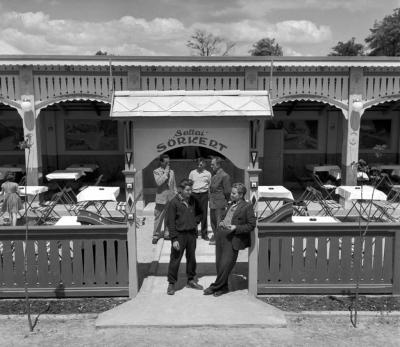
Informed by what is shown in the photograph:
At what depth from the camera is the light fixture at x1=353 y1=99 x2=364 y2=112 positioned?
11461mm

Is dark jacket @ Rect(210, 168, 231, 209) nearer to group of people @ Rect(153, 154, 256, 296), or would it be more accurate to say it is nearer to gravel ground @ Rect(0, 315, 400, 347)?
group of people @ Rect(153, 154, 256, 296)

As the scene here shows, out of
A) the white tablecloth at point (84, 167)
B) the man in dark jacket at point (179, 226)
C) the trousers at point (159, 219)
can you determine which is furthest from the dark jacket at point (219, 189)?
the white tablecloth at point (84, 167)

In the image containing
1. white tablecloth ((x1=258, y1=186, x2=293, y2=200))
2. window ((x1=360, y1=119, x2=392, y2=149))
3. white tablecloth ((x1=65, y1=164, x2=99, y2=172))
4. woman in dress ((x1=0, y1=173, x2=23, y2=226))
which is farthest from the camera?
window ((x1=360, y1=119, x2=392, y2=149))

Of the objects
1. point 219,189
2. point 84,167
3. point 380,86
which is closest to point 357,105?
point 380,86

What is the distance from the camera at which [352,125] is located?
1176 cm

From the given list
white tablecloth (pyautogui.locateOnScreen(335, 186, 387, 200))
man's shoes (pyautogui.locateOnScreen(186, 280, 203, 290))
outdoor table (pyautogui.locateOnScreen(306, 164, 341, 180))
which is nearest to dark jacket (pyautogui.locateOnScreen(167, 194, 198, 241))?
man's shoes (pyautogui.locateOnScreen(186, 280, 203, 290))

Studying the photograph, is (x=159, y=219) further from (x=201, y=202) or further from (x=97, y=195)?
(x=97, y=195)

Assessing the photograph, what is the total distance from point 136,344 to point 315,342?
188cm

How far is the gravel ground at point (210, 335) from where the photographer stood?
472 centimetres

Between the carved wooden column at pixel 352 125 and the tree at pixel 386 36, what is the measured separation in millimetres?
37098

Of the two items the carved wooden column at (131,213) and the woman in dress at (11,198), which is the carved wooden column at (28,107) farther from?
the carved wooden column at (131,213)

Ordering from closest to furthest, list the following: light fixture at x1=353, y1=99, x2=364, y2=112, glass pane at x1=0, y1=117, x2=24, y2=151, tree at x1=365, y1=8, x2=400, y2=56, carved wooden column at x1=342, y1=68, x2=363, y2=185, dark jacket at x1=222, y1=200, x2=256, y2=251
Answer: dark jacket at x1=222, y1=200, x2=256, y2=251 → light fixture at x1=353, y1=99, x2=364, y2=112 → carved wooden column at x1=342, y1=68, x2=363, y2=185 → glass pane at x1=0, y1=117, x2=24, y2=151 → tree at x1=365, y1=8, x2=400, y2=56

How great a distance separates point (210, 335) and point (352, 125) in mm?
8463

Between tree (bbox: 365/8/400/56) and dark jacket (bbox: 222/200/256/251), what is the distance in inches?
1749
